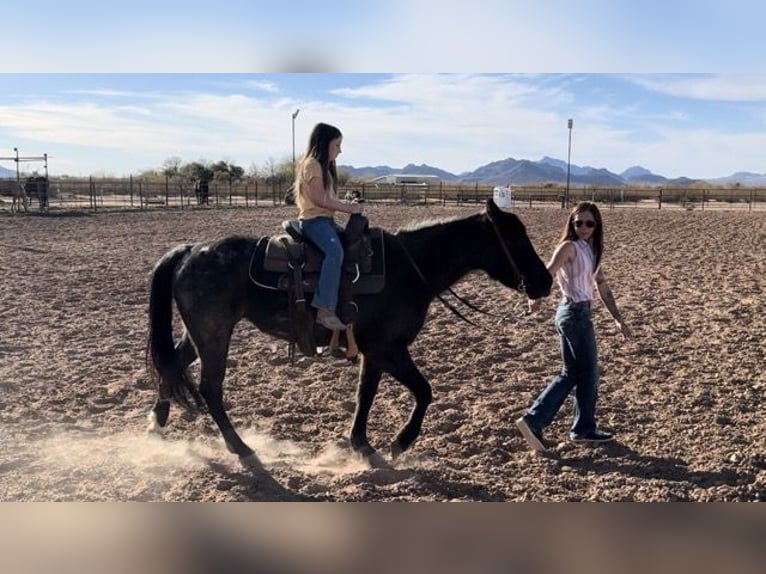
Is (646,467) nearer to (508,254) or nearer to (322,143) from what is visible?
(508,254)

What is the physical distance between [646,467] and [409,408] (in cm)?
176

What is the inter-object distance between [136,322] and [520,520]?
756cm

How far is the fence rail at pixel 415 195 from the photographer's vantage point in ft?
113

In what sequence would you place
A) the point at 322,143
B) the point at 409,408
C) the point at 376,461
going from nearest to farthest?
the point at 322,143 < the point at 376,461 < the point at 409,408

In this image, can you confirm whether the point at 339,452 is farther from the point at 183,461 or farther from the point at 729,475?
the point at 729,475

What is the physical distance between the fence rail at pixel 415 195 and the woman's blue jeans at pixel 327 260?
29.5m

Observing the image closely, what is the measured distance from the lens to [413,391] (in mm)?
4160

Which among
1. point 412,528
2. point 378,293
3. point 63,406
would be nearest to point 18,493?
point 63,406

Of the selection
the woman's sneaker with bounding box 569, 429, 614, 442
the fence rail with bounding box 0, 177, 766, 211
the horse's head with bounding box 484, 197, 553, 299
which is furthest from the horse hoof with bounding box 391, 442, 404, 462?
the fence rail with bounding box 0, 177, 766, 211

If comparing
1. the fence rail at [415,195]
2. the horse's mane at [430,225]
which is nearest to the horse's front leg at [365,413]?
the horse's mane at [430,225]

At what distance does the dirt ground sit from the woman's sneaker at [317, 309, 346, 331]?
33.2 inches

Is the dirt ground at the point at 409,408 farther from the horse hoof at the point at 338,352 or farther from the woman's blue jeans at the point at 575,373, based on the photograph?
the horse hoof at the point at 338,352

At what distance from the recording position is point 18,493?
3.40 meters

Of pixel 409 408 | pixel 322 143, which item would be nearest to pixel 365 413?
pixel 409 408
